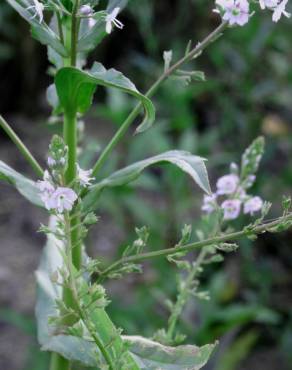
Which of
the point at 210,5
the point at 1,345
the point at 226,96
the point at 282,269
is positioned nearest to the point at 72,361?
the point at 1,345

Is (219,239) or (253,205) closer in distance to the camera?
(219,239)

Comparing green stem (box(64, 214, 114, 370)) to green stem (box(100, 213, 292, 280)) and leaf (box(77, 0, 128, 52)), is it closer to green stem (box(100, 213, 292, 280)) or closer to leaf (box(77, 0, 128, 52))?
green stem (box(100, 213, 292, 280))

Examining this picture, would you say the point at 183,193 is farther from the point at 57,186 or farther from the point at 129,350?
the point at 57,186

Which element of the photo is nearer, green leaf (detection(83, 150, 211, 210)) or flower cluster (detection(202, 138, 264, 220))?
green leaf (detection(83, 150, 211, 210))

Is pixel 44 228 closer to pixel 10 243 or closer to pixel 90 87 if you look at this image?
pixel 90 87

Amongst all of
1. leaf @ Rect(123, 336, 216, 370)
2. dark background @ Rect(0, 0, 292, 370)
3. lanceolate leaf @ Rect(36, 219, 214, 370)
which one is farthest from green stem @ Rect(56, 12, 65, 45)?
dark background @ Rect(0, 0, 292, 370)

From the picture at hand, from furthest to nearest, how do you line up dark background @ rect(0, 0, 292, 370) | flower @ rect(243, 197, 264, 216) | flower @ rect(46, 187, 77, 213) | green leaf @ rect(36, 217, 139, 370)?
dark background @ rect(0, 0, 292, 370) < flower @ rect(243, 197, 264, 216) < green leaf @ rect(36, 217, 139, 370) < flower @ rect(46, 187, 77, 213)

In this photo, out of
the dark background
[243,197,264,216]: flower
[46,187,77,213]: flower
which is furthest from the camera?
the dark background

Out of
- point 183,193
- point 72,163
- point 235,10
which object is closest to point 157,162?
point 72,163
